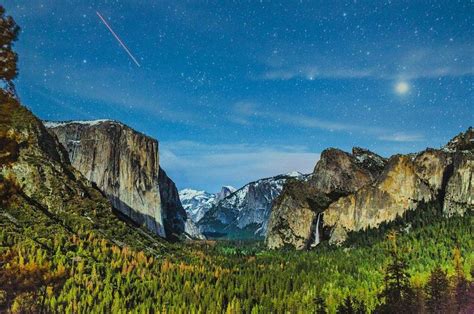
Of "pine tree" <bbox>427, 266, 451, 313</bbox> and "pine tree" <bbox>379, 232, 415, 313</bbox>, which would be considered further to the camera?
"pine tree" <bbox>427, 266, 451, 313</bbox>

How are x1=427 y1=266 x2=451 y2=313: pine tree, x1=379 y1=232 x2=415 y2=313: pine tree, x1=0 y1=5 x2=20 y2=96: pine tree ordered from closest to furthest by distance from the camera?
x1=0 y1=5 x2=20 y2=96: pine tree, x1=379 y1=232 x2=415 y2=313: pine tree, x1=427 y1=266 x2=451 y2=313: pine tree

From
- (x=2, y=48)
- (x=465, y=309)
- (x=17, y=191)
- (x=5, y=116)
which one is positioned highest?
(x=2, y=48)

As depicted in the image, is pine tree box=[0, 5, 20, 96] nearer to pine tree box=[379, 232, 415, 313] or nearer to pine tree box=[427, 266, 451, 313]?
pine tree box=[379, 232, 415, 313]

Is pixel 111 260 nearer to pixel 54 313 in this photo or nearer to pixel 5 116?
pixel 54 313

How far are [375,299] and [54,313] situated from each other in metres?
119

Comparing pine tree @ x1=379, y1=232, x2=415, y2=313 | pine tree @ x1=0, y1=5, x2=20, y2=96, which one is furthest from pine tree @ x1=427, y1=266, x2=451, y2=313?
pine tree @ x1=0, y1=5, x2=20, y2=96

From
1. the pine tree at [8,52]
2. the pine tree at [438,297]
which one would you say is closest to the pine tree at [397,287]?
the pine tree at [438,297]

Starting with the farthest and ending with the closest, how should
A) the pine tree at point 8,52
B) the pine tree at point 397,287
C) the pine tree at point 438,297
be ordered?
1. the pine tree at point 438,297
2. the pine tree at point 397,287
3. the pine tree at point 8,52

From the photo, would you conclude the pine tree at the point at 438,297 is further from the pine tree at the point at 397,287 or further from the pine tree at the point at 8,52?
the pine tree at the point at 8,52

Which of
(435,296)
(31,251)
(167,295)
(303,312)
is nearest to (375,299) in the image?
(303,312)

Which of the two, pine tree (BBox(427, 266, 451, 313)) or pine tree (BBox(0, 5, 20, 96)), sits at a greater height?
pine tree (BBox(0, 5, 20, 96))

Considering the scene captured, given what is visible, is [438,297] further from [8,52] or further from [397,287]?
[8,52]

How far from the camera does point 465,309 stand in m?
122

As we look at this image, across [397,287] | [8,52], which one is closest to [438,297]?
[397,287]
